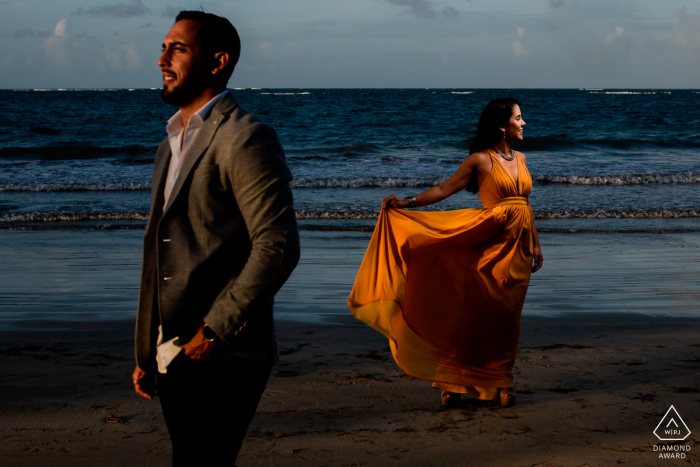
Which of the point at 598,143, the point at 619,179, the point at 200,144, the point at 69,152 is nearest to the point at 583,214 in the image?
the point at 619,179

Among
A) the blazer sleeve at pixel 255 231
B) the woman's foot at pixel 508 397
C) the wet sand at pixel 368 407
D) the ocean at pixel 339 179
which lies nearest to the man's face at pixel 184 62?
the blazer sleeve at pixel 255 231

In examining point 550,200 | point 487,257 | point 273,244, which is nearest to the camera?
point 273,244

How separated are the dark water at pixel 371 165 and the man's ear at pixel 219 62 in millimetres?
2309

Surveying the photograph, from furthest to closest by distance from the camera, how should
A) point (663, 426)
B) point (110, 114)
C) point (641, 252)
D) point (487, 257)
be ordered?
point (110, 114) < point (641, 252) < point (487, 257) < point (663, 426)

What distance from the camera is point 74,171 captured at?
769 inches

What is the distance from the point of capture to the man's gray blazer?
1580 mm

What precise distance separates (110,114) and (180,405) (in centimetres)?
4546

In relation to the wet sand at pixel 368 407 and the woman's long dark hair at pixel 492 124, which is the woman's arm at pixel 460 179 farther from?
the wet sand at pixel 368 407

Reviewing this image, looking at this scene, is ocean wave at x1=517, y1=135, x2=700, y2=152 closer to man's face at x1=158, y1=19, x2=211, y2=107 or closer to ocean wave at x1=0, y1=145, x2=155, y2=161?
ocean wave at x1=0, y1=145, x2=155, y2=161

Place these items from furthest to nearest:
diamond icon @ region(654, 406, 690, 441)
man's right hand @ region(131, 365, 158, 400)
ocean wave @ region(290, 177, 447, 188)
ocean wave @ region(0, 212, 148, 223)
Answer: ocean wave @ region(290, 177, 447, 188) < ocean wave @ region(0, 212, 148, 223) < diamond icon @ region(654, 406, 690, 441) < man's right hand @ region(131, 365, 158, 400)

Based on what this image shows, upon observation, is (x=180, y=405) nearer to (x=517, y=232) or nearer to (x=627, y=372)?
(x=517, y=232)

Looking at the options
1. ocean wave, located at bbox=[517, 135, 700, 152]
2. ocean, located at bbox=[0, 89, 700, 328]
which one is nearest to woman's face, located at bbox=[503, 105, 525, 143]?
ocean, located at bbox=[0, 89, 700, 328]

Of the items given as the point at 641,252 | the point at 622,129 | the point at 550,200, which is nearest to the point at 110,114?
the point at 622,129

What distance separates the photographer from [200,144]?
1654 mm
